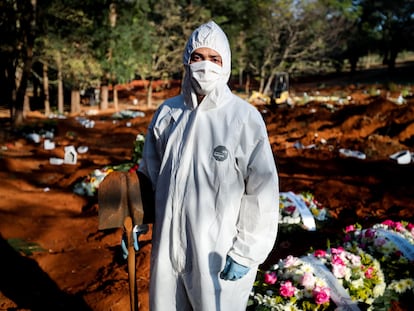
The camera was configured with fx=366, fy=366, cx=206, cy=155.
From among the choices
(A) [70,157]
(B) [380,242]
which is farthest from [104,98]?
(B) [380,242]

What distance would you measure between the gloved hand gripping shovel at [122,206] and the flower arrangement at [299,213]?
3.17 metres

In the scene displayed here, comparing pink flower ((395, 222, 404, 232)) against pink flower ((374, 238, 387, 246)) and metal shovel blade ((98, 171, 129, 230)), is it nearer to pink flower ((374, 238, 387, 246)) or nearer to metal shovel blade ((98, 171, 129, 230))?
pink flower ((374, 238, 387, 246))

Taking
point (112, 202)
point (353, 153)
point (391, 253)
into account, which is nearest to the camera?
point (112, 202)

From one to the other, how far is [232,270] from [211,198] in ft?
1.10

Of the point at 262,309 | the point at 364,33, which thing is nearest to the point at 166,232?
the point at 262,309

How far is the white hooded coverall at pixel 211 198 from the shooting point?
5.38ft

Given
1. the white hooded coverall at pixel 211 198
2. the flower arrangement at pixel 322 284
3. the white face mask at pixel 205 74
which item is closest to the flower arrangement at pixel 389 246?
the flower arrangement at pixel 322 284

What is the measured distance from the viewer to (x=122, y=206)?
1.86 meters

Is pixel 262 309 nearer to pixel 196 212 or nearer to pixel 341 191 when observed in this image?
pixel 196 212

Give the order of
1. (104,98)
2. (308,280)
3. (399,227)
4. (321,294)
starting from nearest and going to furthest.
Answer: (321,294)
(308,280)
(399,227)
(104,98)

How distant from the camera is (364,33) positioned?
3344 cm

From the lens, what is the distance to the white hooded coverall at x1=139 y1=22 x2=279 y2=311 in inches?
64.6

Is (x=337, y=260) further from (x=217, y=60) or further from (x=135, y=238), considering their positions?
(x=217, y=60)

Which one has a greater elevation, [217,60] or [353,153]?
[217,60]
